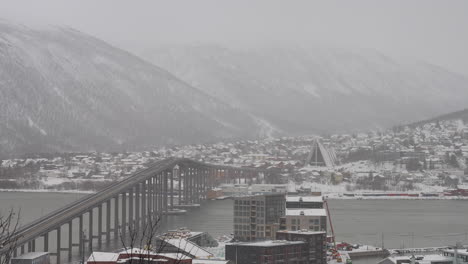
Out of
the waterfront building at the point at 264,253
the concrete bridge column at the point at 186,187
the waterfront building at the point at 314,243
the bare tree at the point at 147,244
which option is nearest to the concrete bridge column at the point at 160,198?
the concrete bridge column at the point at 186,187

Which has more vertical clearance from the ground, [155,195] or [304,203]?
[155,195]

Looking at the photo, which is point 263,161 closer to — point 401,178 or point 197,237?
point 401,178

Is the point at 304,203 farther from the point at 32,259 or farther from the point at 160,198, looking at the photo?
the point at 32,259

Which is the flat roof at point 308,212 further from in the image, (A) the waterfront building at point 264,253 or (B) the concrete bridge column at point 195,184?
(B) the concrete bridge column at point 195,184

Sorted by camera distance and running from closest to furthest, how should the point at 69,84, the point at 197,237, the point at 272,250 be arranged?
the point at 272,250 < the point at 197,237 < the point at 69,84

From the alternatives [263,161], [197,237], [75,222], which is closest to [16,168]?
[263,161]

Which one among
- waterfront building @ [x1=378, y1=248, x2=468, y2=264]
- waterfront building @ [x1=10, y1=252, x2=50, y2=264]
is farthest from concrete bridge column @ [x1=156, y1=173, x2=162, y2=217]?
waterfront building @ [x1=378, y1=248, x2=468, y2=264]

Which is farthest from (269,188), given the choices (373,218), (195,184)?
(373,218)
